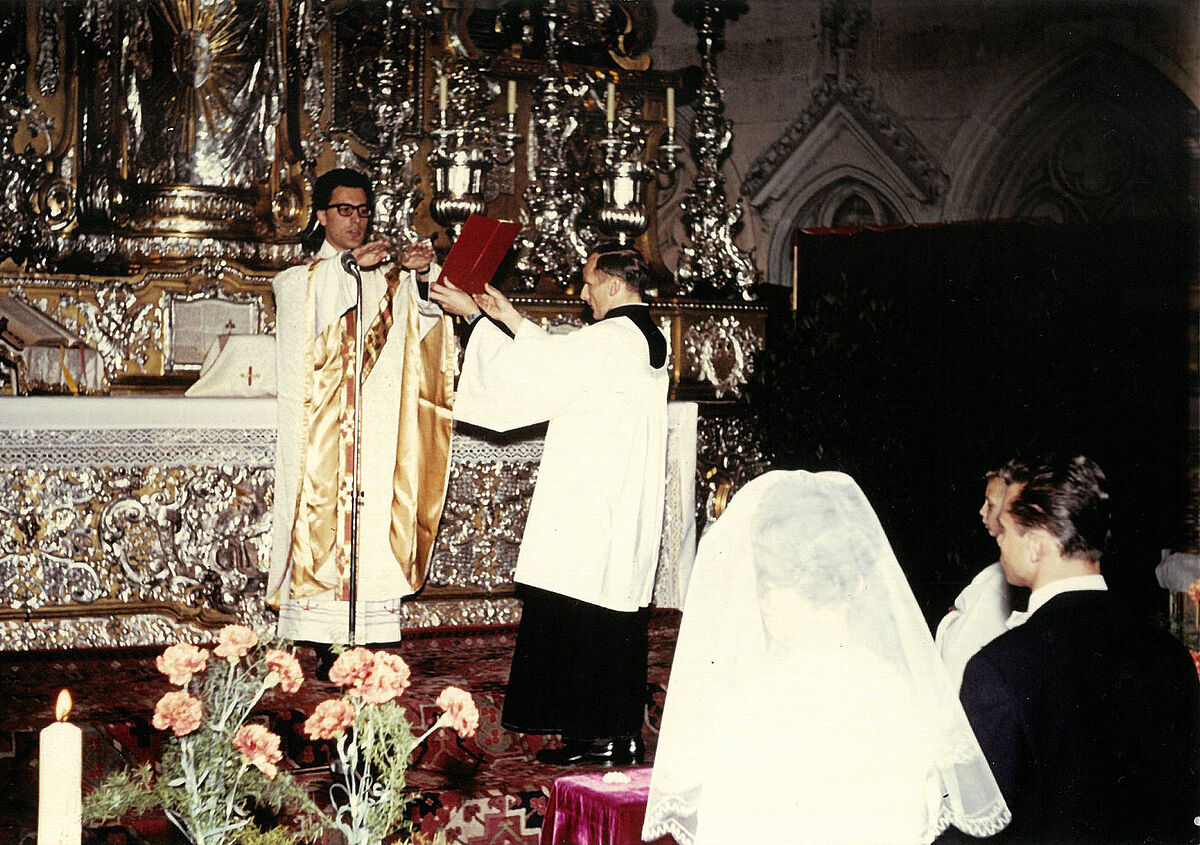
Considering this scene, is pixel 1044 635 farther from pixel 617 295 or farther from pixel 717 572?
pixel 617 295

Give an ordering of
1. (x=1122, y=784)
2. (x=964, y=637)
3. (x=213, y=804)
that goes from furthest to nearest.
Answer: (x=964, y=637), (x=213, y=804), (x=1122, y=784)

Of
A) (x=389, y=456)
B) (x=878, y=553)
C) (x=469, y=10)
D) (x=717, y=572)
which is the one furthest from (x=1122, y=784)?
(x=469, y=10)

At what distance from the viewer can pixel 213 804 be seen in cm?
312

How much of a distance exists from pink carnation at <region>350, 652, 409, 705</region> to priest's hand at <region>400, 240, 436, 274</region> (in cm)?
279

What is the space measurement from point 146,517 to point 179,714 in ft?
11.4

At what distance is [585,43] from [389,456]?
2.71 meters

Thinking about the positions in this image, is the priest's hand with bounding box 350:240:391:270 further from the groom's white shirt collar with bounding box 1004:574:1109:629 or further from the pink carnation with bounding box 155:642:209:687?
the groom's white shirt collar with bounding box 1004:574:1109:629

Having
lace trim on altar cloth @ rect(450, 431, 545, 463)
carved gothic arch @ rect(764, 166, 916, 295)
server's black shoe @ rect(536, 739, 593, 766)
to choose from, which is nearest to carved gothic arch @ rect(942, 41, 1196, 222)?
carved gothic arch @ rect(764, 166, 916, 295)

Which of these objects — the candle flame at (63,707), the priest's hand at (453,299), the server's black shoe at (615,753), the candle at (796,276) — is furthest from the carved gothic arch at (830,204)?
the candle flame at (63,707)

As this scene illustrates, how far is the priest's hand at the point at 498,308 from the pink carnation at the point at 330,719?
231cm

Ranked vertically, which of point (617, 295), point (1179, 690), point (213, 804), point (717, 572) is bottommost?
point (213, 804)

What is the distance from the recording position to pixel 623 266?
4934 millimetres

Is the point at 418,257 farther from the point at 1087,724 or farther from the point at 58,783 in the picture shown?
the point at 58,783

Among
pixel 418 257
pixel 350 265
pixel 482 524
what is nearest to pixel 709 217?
pixel 482 524
